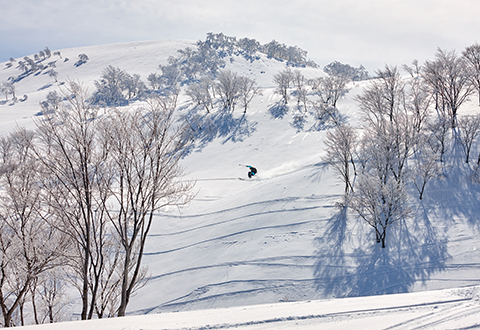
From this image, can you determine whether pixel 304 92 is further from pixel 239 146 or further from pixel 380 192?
pixel 380 192

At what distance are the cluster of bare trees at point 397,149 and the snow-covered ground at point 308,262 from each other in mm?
1635

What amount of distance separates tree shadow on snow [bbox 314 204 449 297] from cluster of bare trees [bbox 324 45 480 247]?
1057 millimetres

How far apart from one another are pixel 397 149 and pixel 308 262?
11.7 metres

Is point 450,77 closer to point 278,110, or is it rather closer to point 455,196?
point 455,196

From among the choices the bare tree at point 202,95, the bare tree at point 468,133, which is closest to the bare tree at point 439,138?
the bare tree at point 468,133

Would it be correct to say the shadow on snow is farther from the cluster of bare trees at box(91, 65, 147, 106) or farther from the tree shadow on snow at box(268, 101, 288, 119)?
the cluster of bare trees at box(91, 65, 147, 106)

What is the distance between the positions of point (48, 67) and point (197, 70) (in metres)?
81.5

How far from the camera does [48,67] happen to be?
11756 cm

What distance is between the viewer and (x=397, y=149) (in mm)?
19031

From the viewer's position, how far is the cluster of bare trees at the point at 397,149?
15695 millimetres

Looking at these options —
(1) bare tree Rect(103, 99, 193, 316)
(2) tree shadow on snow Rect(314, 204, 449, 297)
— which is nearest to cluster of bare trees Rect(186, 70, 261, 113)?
(2) tree shadow on snow Rect(314, 204, 449, 297)

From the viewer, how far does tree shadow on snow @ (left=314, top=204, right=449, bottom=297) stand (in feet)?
44.5

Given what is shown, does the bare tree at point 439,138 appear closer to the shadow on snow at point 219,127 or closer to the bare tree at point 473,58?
the bare tree at point 473,58

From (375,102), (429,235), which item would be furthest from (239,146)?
(429,235)
